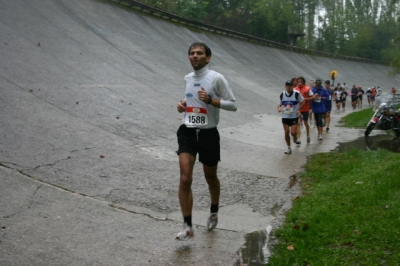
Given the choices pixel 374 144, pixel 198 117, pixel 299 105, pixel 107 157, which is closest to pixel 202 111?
pixel 198 117

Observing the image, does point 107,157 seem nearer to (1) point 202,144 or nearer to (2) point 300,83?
(1) point 202,144

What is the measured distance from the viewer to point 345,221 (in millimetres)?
5961

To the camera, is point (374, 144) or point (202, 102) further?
point (374, 144)

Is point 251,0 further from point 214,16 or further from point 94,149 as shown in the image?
point 94,149

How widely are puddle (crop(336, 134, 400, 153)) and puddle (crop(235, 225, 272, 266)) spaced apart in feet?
24.4

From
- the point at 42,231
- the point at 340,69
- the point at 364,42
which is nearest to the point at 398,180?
the point at 42,231

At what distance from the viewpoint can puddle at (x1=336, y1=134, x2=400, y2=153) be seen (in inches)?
518

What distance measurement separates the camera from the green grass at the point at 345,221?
5.00 metres

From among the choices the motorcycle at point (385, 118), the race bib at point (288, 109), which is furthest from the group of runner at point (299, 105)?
the motorcycle at point (385, 118)

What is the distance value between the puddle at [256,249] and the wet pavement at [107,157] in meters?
0.01

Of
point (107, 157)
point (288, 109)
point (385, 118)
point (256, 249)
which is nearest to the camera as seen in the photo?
point (256, 249)

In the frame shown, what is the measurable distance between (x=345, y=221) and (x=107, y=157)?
4684 mm

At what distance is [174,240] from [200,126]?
1.29 metres

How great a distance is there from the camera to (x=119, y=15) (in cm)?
2933
